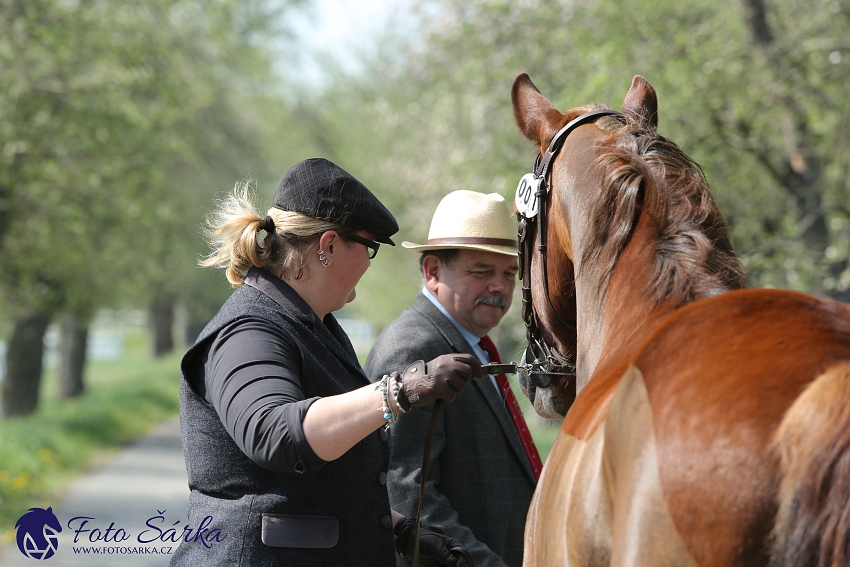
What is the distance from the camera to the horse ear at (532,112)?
9.12ft

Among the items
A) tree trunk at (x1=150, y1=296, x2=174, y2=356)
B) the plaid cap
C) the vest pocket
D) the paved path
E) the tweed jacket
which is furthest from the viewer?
tree trunk at (x1=150, y1=296, x2=174, y2=356)

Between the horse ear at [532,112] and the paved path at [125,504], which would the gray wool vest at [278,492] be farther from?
the paved path at [125,504]

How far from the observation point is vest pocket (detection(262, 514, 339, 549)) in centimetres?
232

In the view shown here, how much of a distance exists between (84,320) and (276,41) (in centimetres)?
870

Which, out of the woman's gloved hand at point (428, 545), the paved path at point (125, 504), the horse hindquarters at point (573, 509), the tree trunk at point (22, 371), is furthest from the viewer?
the tree trunk at point (22, 371)

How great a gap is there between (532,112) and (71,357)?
62.7ft

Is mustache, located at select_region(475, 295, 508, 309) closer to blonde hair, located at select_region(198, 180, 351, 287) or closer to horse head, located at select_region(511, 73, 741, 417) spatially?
horse head, located at select_region(511, 73, 741, 417)

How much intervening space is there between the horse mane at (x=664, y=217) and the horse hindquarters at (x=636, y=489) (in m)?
0.47

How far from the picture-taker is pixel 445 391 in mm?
2240

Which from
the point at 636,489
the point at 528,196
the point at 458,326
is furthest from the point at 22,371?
the point at 636,489

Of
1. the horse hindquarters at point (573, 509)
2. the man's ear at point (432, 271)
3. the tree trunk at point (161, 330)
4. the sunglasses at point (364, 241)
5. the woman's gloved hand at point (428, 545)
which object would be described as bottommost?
the tree trunk at point (161, 330)

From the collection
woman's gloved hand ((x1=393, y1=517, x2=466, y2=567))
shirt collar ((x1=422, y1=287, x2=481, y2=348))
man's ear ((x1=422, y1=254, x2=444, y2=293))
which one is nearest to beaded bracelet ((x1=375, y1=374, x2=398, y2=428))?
woman's gloved hand ((x1=393, y1=517, x2=466, y2=567))

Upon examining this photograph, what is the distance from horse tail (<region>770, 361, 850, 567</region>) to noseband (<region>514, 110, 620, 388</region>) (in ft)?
4.43

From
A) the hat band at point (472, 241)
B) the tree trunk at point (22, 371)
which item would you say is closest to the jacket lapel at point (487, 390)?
the hat band at point (472, 241)
